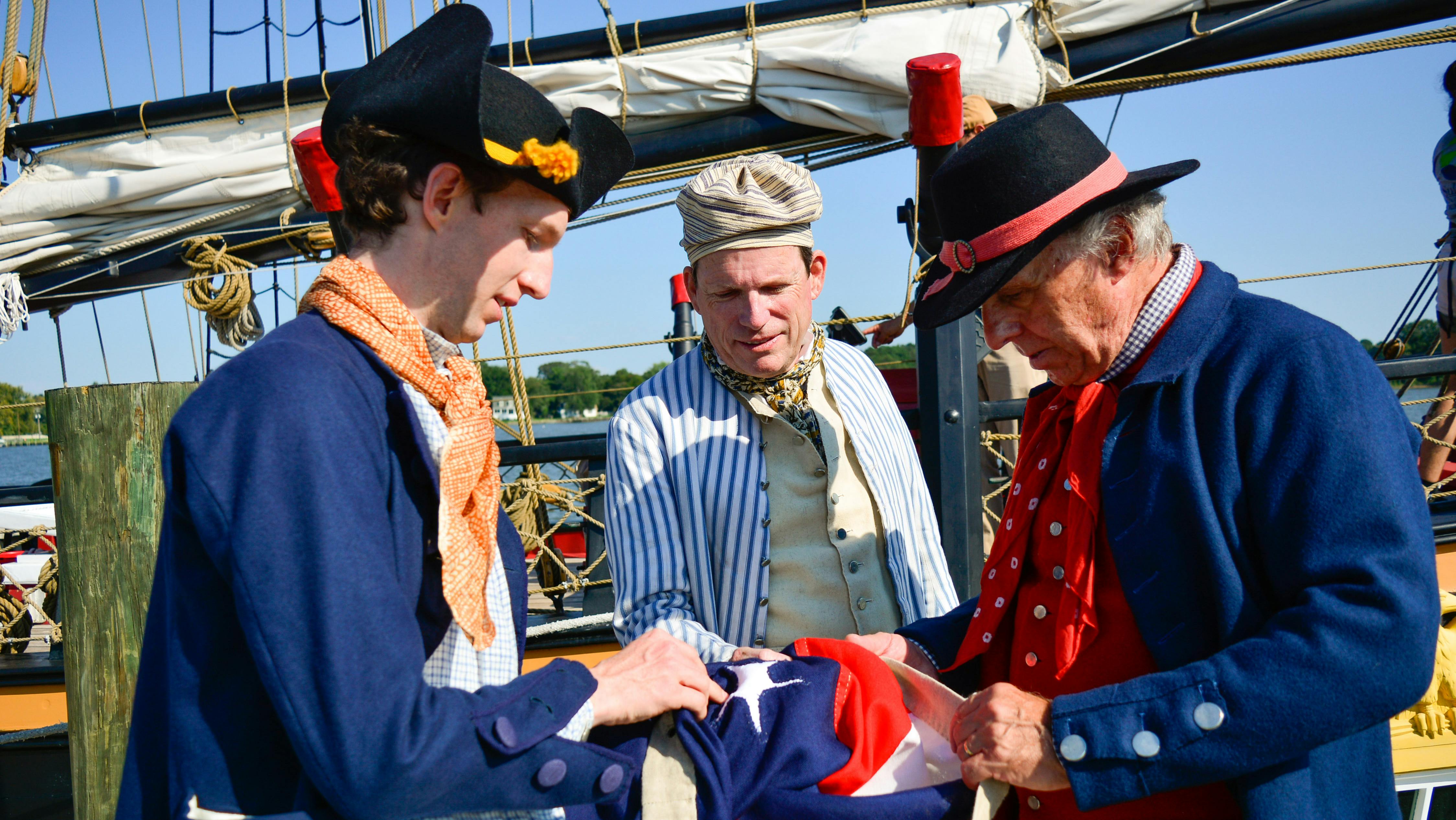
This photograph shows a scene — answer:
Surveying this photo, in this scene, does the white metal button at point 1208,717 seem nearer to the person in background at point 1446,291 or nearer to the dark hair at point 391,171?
the dark hair at point 391,171

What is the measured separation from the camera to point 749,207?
2188 mm

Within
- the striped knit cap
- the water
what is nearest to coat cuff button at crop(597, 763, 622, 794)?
the striped knit cap

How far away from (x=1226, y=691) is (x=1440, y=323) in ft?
14.2

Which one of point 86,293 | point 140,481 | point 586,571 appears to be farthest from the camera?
point 86,293

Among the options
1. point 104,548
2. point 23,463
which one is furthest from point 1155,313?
point 23,463

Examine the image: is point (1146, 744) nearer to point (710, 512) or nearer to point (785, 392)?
point (710, 512)

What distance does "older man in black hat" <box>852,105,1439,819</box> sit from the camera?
122 cm

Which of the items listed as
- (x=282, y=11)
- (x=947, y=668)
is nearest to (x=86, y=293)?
(x=282, y=11)

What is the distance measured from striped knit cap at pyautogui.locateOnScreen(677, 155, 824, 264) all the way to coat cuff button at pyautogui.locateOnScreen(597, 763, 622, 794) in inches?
50.6

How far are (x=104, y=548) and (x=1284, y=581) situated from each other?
2.68 m

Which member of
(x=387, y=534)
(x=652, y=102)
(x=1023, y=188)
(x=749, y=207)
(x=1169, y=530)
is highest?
(x=652, y=102)

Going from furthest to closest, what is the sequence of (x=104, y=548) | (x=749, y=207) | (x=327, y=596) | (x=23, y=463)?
(x=23, y=463)
(x=104, y=548)
(x=749, y=207)
(x=327, y=596)

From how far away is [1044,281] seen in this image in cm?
155

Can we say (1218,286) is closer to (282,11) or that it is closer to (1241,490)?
(1241,490)
